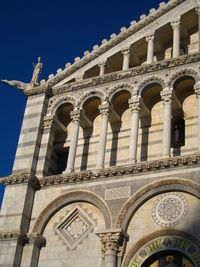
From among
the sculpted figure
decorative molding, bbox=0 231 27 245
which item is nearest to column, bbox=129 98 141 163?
decorative molding, bbox=0 231 27 245

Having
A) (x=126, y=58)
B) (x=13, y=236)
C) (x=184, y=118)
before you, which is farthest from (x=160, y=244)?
(x=126, y=58)

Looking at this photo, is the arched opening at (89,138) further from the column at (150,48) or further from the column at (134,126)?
the column at (150,48)

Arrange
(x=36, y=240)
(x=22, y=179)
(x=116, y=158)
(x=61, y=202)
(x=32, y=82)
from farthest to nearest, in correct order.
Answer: (x=32, y=82) < (x=116, y=158) < (x=22, y=179) < (x=61, y=202) < (x=36, y=240)

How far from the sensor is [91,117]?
21.0 meters

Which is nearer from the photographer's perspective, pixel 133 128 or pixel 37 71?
pixel 133 128

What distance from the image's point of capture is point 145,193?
16594 mm

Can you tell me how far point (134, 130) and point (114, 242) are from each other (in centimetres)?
441

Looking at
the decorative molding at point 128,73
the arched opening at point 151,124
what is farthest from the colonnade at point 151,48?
the arched opening at point 151,124

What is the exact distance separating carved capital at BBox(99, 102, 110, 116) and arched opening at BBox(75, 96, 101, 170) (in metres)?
0.81

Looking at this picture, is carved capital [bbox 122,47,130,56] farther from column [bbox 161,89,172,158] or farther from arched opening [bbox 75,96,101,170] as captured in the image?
column [bbox 161,89,172,158]

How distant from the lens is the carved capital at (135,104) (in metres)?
18.8

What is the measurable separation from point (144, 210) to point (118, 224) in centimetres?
98

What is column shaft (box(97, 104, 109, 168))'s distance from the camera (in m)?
18.2

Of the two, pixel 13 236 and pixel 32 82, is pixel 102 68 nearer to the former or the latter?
pixel 32 82
